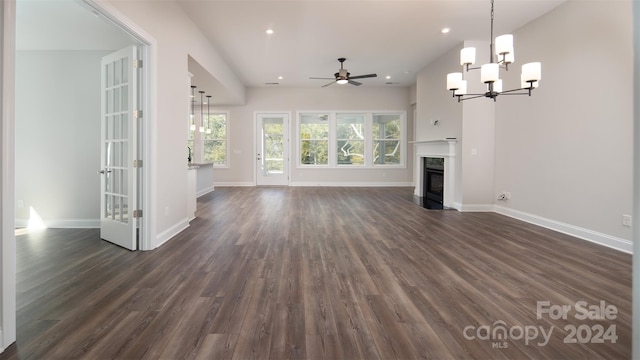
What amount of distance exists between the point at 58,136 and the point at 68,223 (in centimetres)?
127

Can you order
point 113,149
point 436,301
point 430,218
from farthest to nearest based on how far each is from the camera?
point 430,218
point 113,149
point 436,301

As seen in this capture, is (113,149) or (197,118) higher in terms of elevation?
(197,118)

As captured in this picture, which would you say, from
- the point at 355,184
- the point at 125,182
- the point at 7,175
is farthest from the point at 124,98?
the point at 355,184

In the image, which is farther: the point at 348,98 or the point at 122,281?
the point at 348,98

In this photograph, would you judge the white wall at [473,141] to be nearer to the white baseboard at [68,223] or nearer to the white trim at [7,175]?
the white trim at [7,175]

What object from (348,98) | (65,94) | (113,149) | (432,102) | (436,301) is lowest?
(436,301)

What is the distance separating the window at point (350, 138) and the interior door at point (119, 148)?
7.27 m

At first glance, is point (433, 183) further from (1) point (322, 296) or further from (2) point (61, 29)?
(2) point (61, 29)

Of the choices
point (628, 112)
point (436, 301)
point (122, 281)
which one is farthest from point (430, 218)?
point (122, 281)

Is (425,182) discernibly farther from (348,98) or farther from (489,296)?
(489,296)

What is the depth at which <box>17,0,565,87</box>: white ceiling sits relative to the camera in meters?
3.91

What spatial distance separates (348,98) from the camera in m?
10.2

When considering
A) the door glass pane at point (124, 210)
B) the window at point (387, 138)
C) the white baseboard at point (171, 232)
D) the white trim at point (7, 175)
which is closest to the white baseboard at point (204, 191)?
the white baseboard at point (171, 232)

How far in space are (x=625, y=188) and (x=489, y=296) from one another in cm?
259
